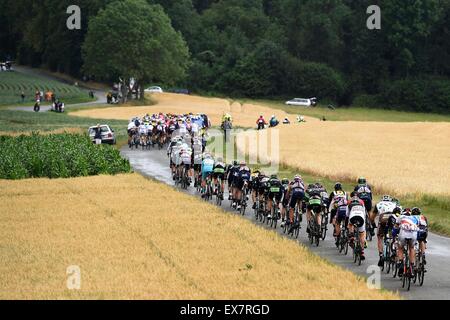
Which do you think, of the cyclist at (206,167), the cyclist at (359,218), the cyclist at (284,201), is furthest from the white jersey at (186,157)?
the cyclist at (359,218)

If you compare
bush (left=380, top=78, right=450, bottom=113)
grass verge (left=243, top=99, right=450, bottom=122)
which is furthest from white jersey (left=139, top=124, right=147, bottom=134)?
bush (left=380, top=78, right=450, bottom=113)

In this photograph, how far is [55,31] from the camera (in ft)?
464

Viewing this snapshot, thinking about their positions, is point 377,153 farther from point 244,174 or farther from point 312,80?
point 312,80

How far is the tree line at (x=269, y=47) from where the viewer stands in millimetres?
120250

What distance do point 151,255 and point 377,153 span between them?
127ft

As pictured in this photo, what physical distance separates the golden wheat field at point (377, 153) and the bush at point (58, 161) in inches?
364

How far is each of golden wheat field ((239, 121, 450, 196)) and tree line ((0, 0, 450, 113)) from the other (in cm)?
3615

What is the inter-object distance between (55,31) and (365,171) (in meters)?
98.7

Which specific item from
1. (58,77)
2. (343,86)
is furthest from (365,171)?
(58,77)

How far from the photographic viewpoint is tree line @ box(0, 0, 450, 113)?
395 feet

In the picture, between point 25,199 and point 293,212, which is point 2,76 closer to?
point 25,199

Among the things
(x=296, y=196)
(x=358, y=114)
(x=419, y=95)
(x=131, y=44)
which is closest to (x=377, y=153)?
(x=296, y=196)

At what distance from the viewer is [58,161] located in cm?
4997

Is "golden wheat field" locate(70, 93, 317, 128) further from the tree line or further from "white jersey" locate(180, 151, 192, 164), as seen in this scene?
"white jersey" locate(180, 151, 192, 164)
